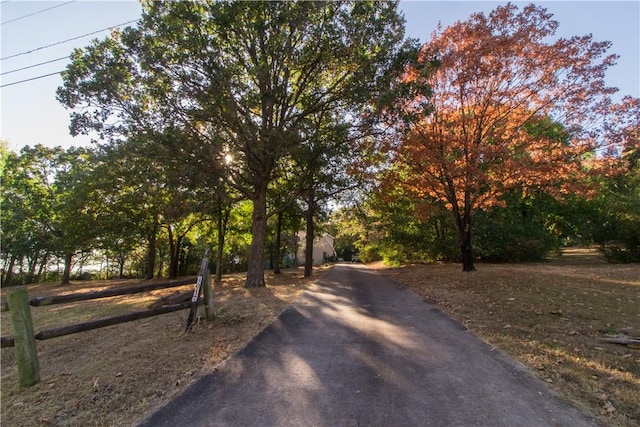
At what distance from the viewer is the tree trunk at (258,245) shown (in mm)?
12727

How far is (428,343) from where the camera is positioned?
5180mm

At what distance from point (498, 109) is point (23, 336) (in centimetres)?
1468

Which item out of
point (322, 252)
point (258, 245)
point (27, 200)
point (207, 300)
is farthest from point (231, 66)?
point (322, 252)

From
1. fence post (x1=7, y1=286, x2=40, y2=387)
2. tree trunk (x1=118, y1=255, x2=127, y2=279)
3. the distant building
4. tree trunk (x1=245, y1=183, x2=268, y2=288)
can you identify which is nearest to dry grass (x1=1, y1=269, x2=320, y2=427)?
fence post (x1=7, y1=286, x2=40, y2=387)

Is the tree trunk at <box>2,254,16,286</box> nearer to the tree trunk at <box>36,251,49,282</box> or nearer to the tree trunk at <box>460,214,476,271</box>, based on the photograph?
the tree trunk at <box>36,251,49,282</box>

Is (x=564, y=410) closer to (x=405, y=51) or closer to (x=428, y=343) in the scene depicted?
(x=428, y=343)

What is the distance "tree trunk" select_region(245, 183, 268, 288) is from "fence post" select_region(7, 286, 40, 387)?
8.65 meters

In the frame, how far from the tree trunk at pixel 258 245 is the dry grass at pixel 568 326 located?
5.98m

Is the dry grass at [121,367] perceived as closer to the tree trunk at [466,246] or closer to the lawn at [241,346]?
the lawn at [241,346]

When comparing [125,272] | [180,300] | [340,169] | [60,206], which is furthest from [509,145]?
[125,272]

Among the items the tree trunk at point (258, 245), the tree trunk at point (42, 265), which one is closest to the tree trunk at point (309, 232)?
the tree trunk at point (258, 245)

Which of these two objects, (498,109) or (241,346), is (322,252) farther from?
(241,346)

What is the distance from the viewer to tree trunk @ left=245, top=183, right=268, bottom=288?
12727 mm

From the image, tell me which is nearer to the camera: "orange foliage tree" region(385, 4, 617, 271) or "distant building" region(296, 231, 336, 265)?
"orange foliage tree" region(385, 4, 617, 271)
